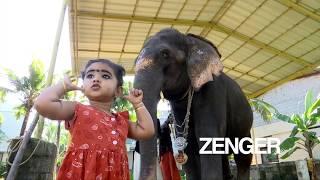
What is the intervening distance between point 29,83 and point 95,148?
15515 mm

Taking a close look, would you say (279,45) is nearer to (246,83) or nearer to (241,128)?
(246,83)

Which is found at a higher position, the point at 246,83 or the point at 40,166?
the point at 246,83

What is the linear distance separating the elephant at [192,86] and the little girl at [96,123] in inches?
45.9

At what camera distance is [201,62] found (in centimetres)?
405

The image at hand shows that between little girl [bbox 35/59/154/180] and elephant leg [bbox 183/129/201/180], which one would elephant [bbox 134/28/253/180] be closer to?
elephant leg [bbox 183/129/201/180]

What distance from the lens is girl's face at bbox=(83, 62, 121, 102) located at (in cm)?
220

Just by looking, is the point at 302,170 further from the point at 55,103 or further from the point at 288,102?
the point at 288,102

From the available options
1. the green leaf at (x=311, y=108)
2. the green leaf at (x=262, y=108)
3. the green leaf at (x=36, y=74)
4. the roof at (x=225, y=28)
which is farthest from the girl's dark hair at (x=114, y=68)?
the green leaf at (x=36, y=74)

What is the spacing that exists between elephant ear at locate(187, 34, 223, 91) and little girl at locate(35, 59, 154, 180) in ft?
5.56

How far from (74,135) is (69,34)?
7.97m

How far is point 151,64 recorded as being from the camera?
376 cm

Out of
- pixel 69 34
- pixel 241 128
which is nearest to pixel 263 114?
pixel 69 34

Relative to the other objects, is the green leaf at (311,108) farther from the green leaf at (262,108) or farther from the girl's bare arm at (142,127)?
the girl's bare arm at (142,127)

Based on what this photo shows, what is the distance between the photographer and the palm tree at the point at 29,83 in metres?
16.5
